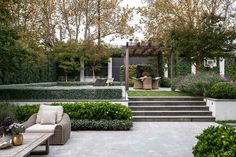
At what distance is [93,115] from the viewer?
9.88 metres

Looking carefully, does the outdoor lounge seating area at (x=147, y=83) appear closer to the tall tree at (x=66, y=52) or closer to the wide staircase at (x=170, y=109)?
the tall tree at (x=66, y=52)

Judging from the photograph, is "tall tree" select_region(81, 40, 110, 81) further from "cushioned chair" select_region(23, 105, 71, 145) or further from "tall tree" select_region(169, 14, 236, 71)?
"cushioned chair" select_region(23, 105, 71, 145)

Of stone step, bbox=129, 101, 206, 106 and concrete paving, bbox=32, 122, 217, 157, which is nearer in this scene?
concrete paving, bbox=32, 122, 217, 157

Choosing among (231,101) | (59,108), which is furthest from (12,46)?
(231,101)

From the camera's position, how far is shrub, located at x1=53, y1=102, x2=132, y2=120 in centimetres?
985

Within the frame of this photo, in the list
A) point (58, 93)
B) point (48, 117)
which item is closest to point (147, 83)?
point (58, 93)

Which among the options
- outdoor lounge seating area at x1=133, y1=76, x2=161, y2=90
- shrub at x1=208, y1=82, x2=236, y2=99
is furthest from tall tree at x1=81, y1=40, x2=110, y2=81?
shrub at x1=208, y1=82, x2=236, y2=99

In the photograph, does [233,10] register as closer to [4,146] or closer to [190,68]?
[190,68]

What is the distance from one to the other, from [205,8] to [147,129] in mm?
13261

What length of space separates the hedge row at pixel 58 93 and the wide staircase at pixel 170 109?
4.51 ft

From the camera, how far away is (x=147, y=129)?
9.73 m

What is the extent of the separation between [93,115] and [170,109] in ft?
12.2

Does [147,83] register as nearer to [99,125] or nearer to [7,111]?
[99,125]

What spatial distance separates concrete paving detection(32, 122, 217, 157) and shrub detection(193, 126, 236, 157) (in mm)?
1382
